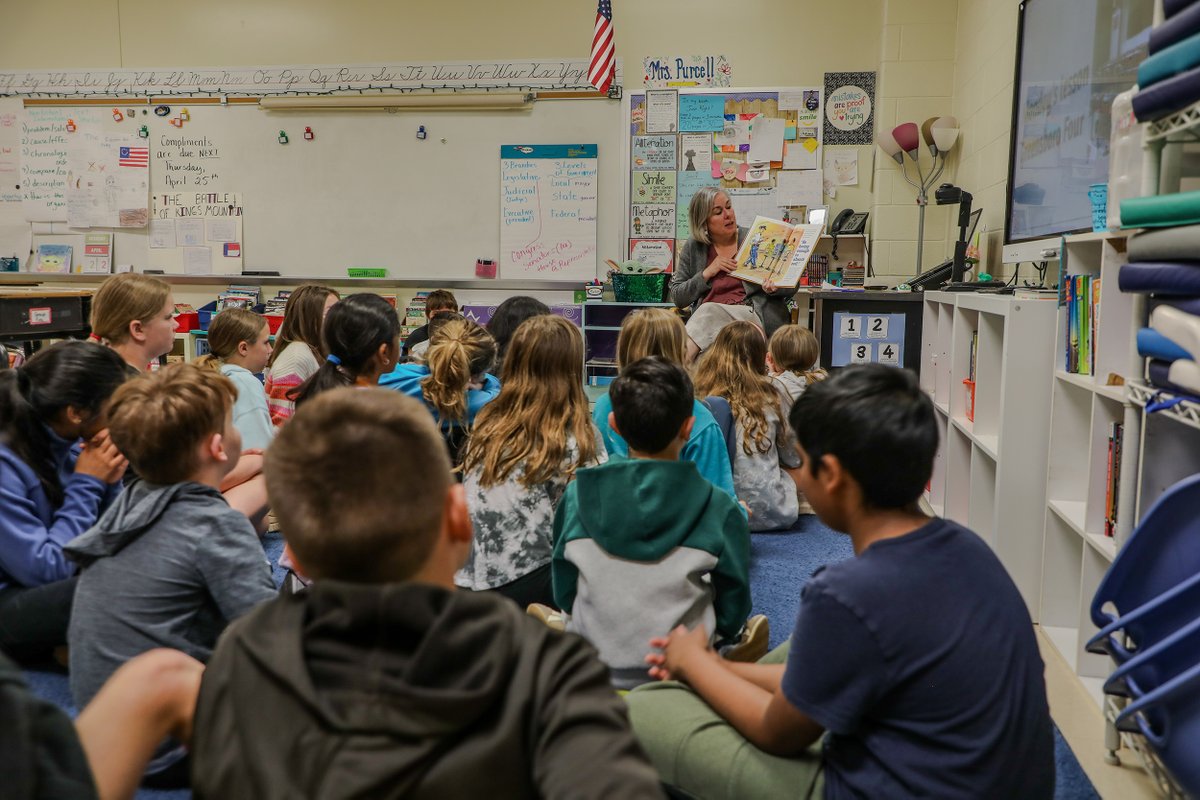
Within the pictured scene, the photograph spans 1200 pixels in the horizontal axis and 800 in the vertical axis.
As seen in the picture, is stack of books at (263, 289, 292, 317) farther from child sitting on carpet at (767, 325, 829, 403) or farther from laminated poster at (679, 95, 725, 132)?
child sitting on carpet at (767, 325, 829, 403)

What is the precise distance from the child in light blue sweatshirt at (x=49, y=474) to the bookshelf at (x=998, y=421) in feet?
7.20

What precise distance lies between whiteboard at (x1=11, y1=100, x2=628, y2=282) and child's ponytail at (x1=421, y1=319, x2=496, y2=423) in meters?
3.22

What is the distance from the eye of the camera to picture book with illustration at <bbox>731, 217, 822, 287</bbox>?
13.6 ft

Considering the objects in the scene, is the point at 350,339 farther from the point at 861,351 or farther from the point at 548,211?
the point at 548,211

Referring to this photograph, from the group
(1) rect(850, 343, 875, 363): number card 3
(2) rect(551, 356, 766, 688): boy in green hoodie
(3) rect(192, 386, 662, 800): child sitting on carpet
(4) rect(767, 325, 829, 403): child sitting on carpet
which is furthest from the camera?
(1) rect(850, 343, 875, 363): number card 3

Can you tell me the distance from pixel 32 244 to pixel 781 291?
5467 millimetres

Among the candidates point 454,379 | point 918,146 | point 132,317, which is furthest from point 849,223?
point 132,317

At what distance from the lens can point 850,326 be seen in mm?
4340

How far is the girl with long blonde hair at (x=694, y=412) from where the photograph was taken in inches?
96.1

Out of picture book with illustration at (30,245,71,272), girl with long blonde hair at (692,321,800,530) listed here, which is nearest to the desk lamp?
girl with long blonde hair at (692,321,800,530)

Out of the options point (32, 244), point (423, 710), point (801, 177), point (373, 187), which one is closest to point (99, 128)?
point (32, 244)

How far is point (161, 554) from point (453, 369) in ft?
3.77

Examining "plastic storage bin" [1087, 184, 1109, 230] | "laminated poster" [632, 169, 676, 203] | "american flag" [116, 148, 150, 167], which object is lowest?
"plastic storage bin" [1087, 184, 1109, 230]

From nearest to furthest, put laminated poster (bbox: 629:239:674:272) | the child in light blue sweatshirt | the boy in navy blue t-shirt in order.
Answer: the boy in navy blue t-shirt
the child in light blue sweatshirt
laminated poster (bbox: 629:239:674:272)
